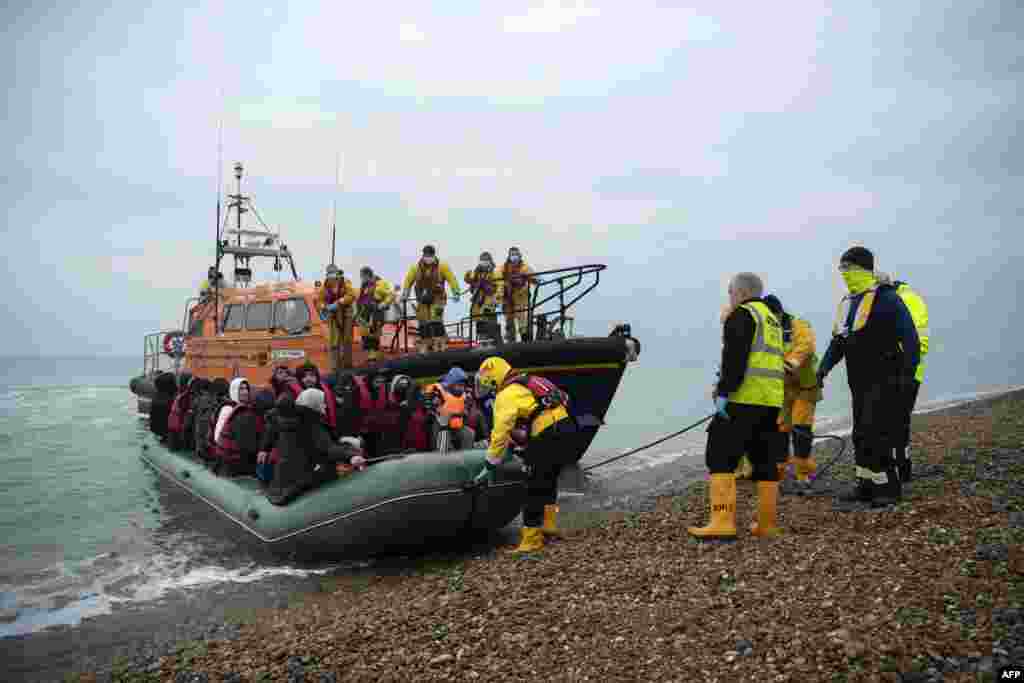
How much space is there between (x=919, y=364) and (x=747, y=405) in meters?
1.99

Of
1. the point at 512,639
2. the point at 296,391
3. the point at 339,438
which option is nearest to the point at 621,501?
the point at 339,438

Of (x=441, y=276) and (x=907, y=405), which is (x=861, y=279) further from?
(x=441, y=276)

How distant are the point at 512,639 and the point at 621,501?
5.30 meters

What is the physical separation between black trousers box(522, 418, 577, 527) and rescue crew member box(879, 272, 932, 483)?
99.8 inches

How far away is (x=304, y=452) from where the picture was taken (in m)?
6.16

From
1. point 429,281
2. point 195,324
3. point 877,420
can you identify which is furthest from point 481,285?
point 195,324

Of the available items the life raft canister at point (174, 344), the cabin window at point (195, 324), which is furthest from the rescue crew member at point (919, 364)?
the life raft canister at point (174, 344)

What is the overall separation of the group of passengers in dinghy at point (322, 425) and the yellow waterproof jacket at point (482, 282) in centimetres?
299

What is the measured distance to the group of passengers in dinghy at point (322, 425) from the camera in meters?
6.11

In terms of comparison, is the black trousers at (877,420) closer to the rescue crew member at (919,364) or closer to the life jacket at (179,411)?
the rescue crew member at (919,364)

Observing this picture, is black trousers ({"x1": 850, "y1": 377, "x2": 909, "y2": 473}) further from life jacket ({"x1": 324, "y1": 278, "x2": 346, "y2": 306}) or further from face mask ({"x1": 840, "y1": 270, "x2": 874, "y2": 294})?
life jacket ({"x1": 324, "y1": 278, "x2": 346, "y2": 306})

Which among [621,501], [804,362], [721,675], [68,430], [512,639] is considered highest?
[804,362]

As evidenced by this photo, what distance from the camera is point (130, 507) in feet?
31.2

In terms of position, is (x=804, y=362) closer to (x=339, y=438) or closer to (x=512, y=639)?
(x=512, y=639)
